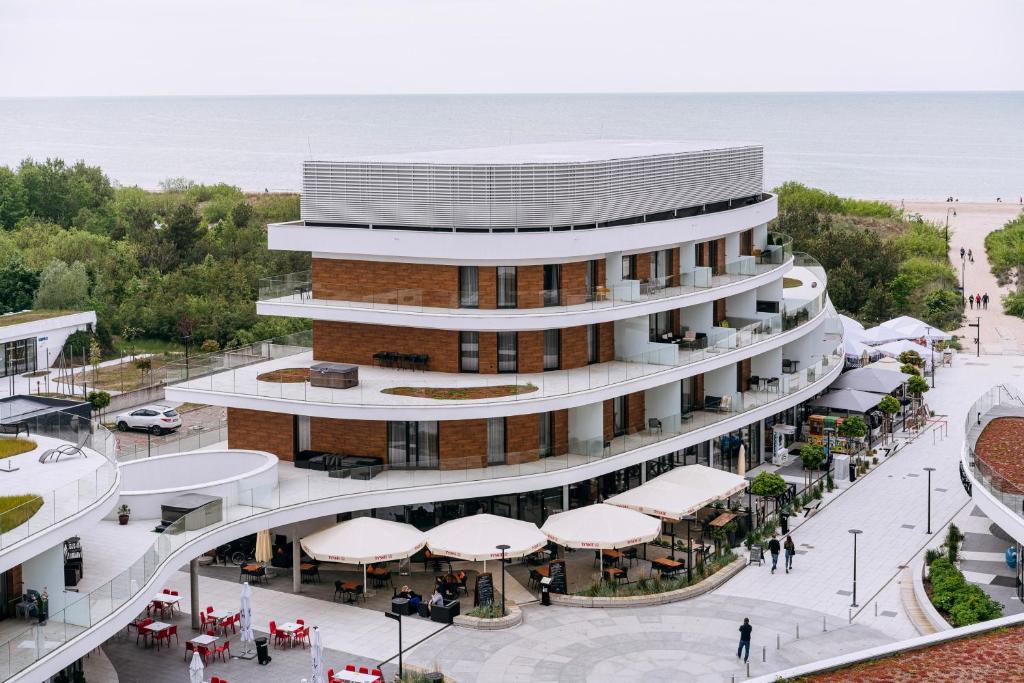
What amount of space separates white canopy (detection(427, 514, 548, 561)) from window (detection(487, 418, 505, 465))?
413cm

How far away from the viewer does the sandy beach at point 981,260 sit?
82000mm

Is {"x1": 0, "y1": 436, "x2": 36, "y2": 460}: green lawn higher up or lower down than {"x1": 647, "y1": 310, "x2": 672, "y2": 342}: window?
lower down

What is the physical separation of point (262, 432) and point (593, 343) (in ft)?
37.2

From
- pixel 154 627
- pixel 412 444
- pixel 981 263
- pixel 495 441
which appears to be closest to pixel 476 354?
pixel 495 441

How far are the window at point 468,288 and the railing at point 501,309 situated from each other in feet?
0.60

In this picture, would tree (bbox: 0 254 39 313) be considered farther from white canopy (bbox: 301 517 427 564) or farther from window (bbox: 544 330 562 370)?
white canopy (bbox: 301 517 427 564)

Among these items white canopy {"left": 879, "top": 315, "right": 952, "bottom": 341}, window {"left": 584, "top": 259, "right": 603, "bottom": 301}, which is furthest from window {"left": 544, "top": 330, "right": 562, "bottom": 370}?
white canopy {"left": 879, "top": 315, "right": 952, "bottom": 341}

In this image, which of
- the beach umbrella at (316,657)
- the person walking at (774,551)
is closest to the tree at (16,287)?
the beach umbrella at (316,657)

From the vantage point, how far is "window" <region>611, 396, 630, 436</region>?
1802 inches

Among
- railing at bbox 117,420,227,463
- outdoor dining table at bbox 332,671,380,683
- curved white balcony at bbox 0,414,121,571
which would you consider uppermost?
curved white balcony at bbox 0,414,121,571

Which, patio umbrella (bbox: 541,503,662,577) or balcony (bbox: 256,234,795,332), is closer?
patio umbrella (bbox: 541,503,662,577)

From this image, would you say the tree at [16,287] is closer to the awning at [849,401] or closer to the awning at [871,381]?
the awning at [849,401]

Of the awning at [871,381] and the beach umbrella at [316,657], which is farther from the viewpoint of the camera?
the awning at [871,381]

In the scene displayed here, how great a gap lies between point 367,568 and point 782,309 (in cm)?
2459
